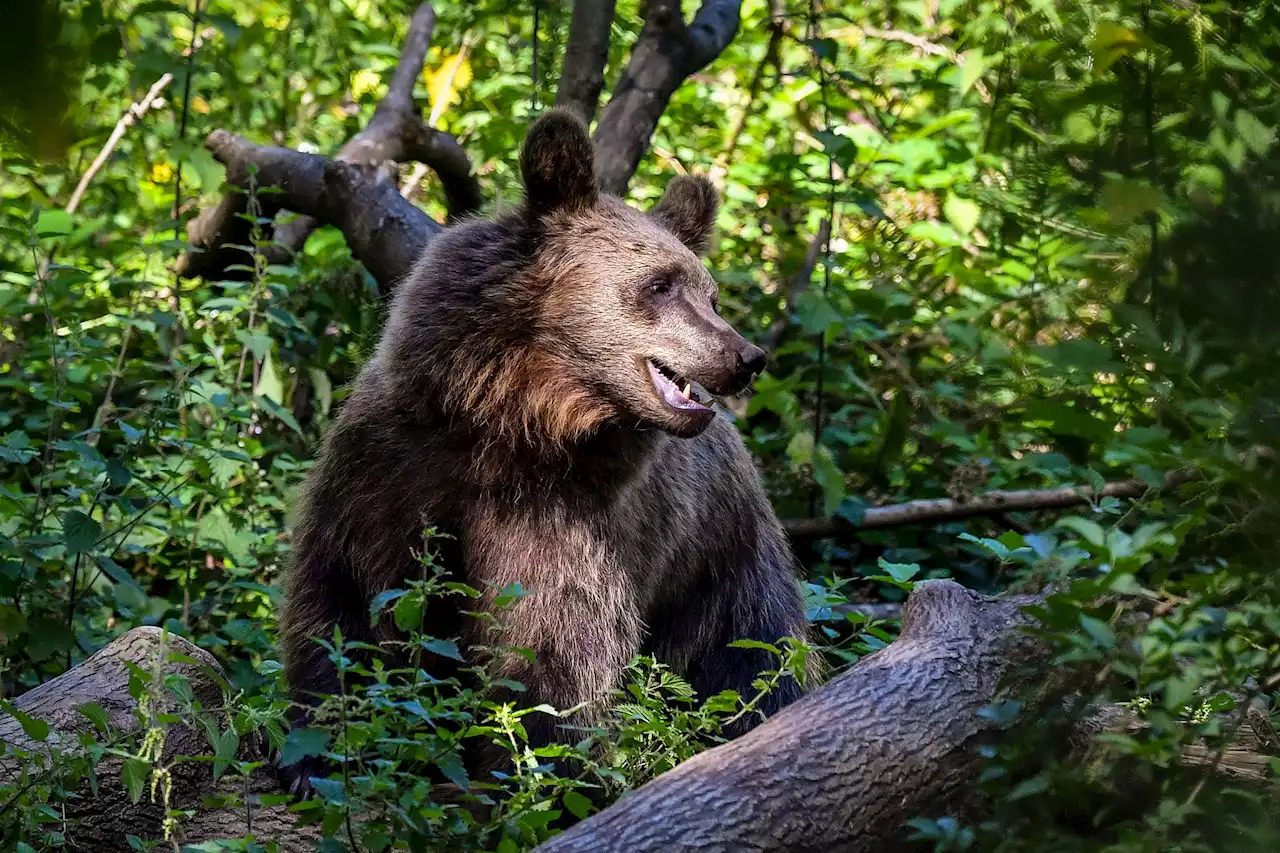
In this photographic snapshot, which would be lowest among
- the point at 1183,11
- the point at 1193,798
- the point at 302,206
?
the point at 1193,798

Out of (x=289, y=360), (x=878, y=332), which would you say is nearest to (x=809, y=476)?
(x=878, y=332)

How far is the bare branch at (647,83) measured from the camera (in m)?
6.67

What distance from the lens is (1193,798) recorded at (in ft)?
6.34

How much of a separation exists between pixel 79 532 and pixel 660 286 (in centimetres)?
198

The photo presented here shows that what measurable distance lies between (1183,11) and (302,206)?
18.1ft

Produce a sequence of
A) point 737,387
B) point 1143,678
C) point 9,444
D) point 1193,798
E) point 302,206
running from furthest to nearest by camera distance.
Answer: point 302,206, point 9,444, point 737,387, point 1143,678, point 1193,798

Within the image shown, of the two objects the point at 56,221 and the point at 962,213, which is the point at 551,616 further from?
the point at 962,213

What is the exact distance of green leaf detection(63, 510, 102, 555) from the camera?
14.1 ft

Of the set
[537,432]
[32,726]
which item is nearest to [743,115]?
[537,432]

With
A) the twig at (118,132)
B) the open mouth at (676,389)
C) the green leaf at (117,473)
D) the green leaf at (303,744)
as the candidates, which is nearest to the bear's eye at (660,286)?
the open mouth at (676,389)

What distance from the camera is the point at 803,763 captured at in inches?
120

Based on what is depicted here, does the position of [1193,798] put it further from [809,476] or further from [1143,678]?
[809,476]

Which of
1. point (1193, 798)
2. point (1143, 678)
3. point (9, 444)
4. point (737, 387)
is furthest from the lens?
point (9, 444)

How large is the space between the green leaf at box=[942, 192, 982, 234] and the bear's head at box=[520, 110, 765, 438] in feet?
12.2
